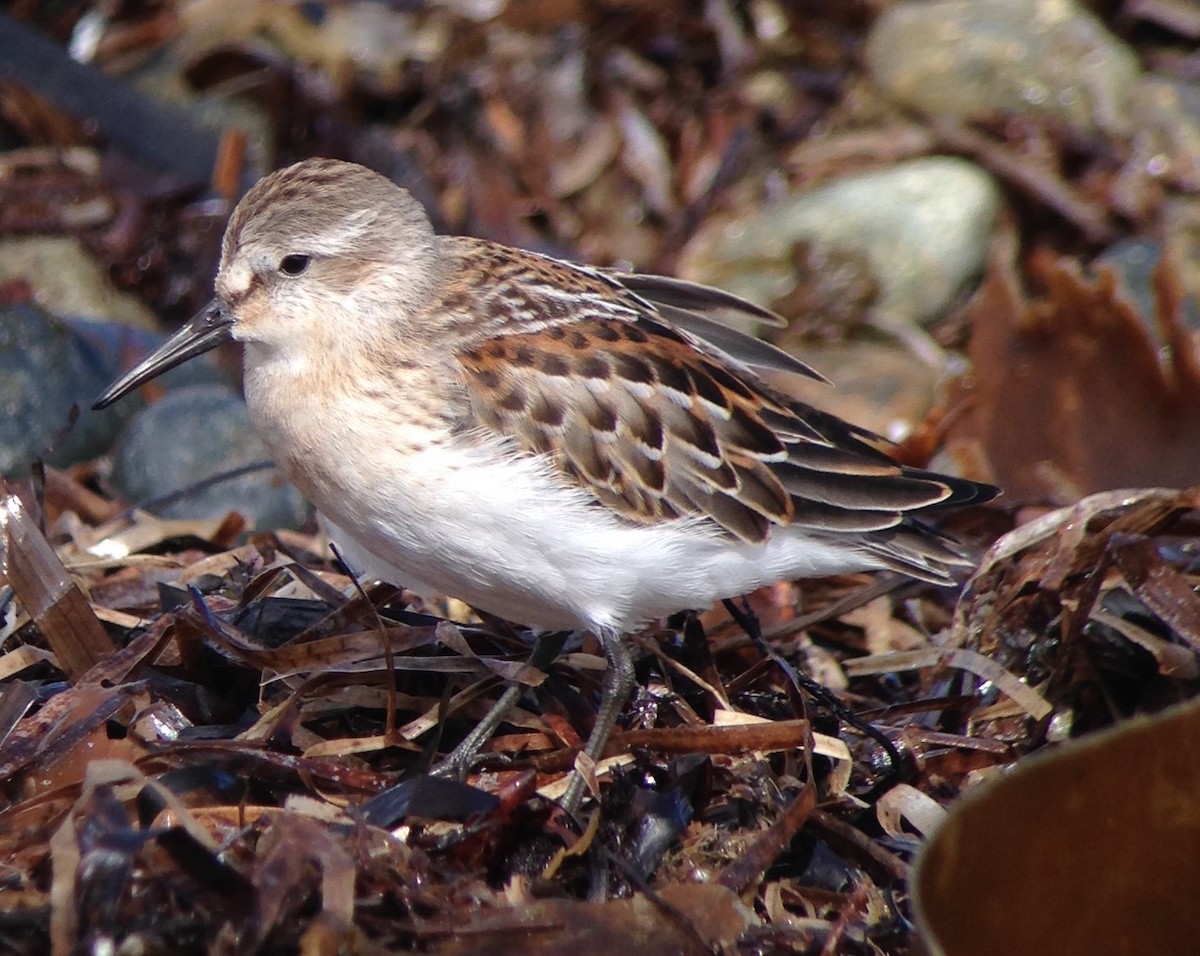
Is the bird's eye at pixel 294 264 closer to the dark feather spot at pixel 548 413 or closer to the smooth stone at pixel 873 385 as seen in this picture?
the dark feather spot at pixel 548 413

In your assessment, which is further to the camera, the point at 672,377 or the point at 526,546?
the point at 672,377

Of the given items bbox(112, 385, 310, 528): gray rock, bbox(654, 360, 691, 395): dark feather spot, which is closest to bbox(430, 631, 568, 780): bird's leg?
bbox(654, 360, 691, 395): dark feather spot

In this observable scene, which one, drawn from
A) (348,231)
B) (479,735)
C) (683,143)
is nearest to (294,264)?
(348,231)

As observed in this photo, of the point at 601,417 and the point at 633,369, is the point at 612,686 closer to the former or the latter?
the point at 601,417

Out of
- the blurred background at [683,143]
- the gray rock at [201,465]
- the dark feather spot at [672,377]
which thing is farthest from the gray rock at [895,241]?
the dark feather spot at [672,377]

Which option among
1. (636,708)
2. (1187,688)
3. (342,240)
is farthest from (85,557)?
(1187,688)

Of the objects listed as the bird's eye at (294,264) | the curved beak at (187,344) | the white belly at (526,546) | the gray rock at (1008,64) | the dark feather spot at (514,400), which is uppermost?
the bird's eye at (294,264)

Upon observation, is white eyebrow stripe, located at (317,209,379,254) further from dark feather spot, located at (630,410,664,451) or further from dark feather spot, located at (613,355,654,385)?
dark feather spot, located at (630,410,664,451)
